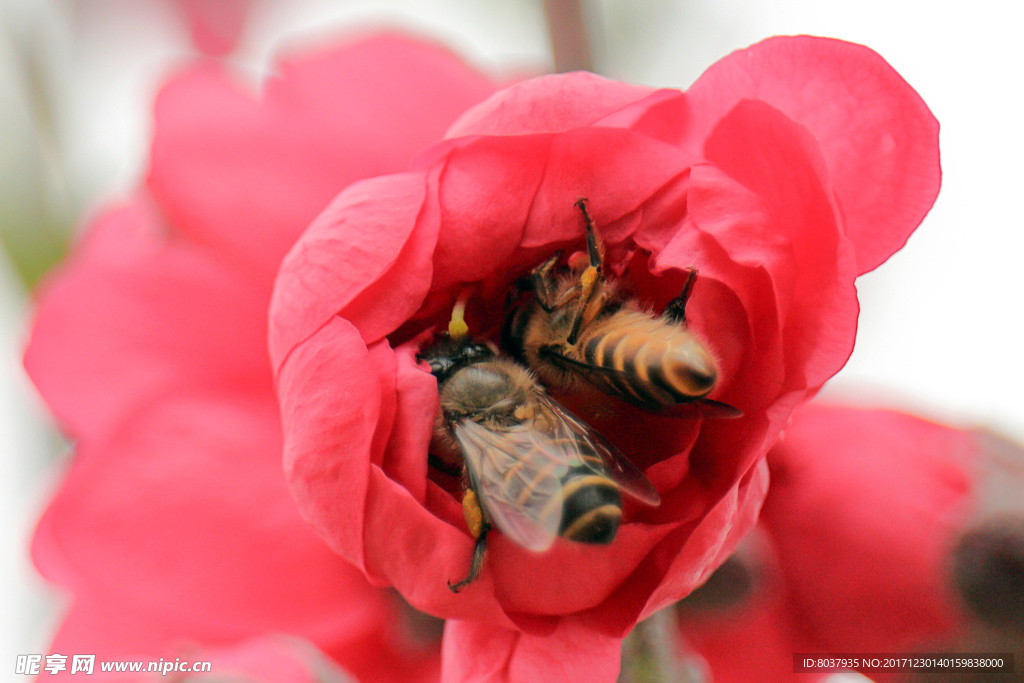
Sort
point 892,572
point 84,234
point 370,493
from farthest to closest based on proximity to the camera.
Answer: point 84,234, point 892,572, point 370,493

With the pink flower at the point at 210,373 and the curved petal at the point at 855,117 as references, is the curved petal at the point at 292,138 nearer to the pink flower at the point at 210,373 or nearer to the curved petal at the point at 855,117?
the pink flower at the point at 210,373

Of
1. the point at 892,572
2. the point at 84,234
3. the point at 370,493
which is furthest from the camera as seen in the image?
the point at 84,234

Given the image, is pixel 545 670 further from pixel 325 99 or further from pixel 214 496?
pixel 325 99

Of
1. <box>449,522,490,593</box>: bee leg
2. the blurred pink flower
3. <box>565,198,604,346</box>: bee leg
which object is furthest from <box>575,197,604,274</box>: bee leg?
the blurred pink flower

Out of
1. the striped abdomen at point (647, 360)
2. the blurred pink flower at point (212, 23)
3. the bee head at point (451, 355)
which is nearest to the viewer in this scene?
the striped abdomen at point (647, 360)

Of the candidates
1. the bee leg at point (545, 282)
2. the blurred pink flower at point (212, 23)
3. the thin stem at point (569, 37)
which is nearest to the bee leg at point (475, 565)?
the bee leg at point (545, 282)

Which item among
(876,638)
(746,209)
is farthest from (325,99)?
(876,638)

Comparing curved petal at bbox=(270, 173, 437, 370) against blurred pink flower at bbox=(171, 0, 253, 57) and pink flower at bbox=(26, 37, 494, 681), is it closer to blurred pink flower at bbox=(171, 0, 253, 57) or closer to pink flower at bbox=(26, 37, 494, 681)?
pink flower at bbox=(26, 37, 494, 681)
